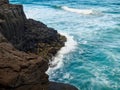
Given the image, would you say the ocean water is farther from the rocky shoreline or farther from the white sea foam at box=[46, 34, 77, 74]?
the rocky shoreline

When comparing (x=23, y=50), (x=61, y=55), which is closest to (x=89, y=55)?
(x=61, y=55)

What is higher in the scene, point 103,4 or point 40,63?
point 40,63

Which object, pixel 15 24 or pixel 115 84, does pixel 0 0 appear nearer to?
pixel 15 24

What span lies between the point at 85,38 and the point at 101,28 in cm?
386

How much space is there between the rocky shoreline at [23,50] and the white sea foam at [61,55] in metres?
0.29

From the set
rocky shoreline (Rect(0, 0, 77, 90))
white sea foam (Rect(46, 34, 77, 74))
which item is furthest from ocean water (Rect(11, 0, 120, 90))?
rocky shoreline (Rect(0, 0, 77, 90))

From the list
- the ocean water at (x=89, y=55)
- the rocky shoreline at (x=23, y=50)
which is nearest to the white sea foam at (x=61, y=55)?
the ocean water at (x=89, y=55)

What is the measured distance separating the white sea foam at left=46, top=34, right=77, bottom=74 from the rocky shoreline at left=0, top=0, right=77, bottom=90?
0.96ft

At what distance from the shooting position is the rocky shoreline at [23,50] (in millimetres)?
8570

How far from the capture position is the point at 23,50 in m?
15.3

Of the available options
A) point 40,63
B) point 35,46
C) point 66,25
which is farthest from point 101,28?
point 40,63

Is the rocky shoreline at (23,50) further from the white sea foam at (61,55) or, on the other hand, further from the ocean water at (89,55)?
the ocean water at (89,55)

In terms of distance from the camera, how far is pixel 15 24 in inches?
583

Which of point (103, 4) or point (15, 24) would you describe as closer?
point (15, 24)
